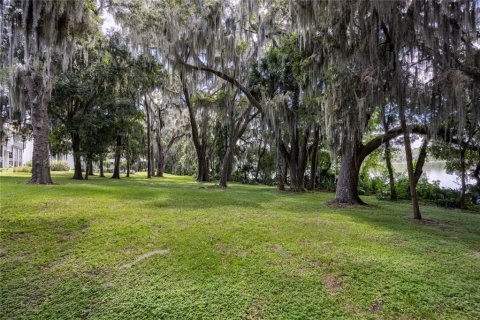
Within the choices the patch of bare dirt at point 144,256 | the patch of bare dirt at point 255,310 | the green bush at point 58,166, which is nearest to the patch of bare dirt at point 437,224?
the patch of bare dirt at point 255,310

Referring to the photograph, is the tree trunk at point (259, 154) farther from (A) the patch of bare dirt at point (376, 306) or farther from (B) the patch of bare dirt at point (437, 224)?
(A) the patch of bare dirt at point (376, 306)

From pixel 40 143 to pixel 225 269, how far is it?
395 inches

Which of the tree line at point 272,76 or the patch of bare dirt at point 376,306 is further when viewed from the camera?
the tree line at point 272,76

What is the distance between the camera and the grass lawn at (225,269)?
274 cm

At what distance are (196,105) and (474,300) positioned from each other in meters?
15.4

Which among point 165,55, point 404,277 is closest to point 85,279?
point 404,277

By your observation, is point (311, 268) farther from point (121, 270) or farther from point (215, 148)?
point (215, 148)

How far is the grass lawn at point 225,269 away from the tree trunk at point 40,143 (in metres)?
5.51

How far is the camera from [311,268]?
11.4 feet

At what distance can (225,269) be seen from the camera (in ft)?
11.2

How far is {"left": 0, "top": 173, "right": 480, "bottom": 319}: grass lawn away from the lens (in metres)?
2.74

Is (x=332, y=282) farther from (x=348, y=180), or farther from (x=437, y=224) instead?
(x=348, y=180)

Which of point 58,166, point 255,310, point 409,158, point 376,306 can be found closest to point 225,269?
point 255,310

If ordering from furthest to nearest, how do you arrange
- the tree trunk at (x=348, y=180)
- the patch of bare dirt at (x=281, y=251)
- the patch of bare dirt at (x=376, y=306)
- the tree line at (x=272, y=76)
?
1. the tree trunk at (x=348, y=180)
2. the tree line at (x=272, y=76)
3. the patch of bare dirt at (x=281, y=251)
4. the patch of bare dirt at (x=376, y=306)
